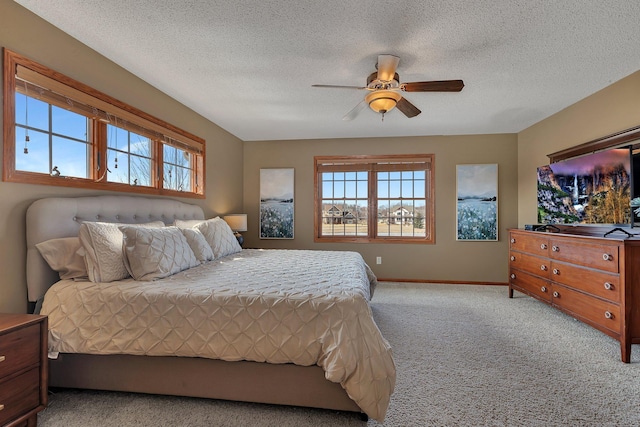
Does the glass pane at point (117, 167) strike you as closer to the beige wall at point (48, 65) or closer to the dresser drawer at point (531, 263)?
the beige wall at point (48, 65)

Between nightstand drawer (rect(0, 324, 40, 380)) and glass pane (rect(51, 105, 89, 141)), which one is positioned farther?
glass pane (rect(51, 105, 89, 141))

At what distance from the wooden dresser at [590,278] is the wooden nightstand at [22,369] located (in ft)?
12.8

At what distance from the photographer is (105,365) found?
74.0 inches

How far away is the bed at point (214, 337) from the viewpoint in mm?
Answer: 1619

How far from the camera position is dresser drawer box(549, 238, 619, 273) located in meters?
2.46

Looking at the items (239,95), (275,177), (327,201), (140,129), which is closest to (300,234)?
(327,201)

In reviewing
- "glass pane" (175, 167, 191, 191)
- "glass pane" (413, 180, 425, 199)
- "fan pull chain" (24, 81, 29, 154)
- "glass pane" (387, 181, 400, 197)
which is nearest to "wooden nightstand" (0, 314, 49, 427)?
"fan pull chain" (24, 81, 29, 154)

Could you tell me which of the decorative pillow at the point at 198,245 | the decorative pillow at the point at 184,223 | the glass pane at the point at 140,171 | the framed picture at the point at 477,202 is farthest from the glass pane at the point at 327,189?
the glass pane at the point at 140,171

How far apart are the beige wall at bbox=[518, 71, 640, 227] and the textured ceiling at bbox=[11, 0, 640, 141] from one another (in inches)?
5.7

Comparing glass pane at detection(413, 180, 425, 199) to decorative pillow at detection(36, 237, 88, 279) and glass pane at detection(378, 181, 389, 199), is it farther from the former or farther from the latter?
decorative pillow at detection(36, 237, 88, 279)

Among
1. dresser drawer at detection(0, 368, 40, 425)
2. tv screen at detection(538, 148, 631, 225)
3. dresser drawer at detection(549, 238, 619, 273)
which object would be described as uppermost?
tv screen at detection(538, 148, 631, 225)

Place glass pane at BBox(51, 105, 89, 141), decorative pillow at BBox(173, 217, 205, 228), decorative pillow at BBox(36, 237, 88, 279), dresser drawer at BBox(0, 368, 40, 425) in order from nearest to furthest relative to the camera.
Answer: dresser drawer at BBox(0, 368, 40, 425)
decorative pillow at BBox(36, 237, 88, 279)
glass pane at BBox(51, 105, 89, 141)
decorative pillow at BBox(173, 217, 205, 228)

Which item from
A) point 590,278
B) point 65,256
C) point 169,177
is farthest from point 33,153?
point 590,278

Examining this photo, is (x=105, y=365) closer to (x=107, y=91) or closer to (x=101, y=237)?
(x=101, y=237)
